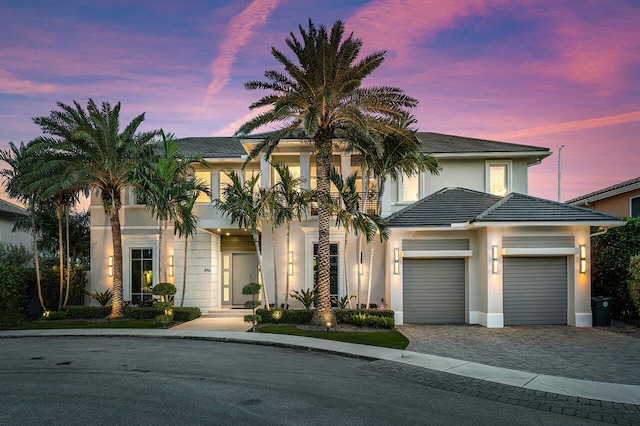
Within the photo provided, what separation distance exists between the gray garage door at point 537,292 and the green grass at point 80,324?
12991mm

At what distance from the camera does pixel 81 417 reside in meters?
6.15

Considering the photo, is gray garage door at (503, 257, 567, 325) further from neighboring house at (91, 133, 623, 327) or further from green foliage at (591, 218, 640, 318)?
green foliage at (591, 218, 640, 318)

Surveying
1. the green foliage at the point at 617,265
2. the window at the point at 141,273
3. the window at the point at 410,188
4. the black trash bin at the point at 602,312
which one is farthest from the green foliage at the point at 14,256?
the green foliage at the point at 617,265

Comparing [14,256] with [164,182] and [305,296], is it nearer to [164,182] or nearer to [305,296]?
[164,182]

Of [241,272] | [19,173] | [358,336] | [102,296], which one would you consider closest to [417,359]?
[358,336]

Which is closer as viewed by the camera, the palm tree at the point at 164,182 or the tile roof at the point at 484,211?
the tile roof at the point at 484,211

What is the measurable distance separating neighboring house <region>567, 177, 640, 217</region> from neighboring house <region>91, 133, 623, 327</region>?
5860mm

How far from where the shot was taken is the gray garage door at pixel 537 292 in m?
15.8

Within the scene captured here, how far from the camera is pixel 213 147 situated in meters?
22.0

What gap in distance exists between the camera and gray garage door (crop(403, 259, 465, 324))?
16.5m

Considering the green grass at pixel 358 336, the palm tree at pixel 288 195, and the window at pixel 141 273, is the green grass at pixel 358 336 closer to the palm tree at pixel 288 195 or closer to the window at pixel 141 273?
the palm tree at pixel 288 195

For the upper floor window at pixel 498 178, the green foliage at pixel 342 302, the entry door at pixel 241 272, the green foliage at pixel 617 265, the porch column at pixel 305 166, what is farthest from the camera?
the entry door at pixel 241 272

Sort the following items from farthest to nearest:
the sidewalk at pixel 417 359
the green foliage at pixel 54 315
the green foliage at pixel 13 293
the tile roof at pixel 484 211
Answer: the green foliage at pixel 54 315 → the green foliage at pixel 13 293 → the tile roof at pixel 484 211 → the sidewalk at pixel 417 359

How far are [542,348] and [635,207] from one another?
14.4 m
